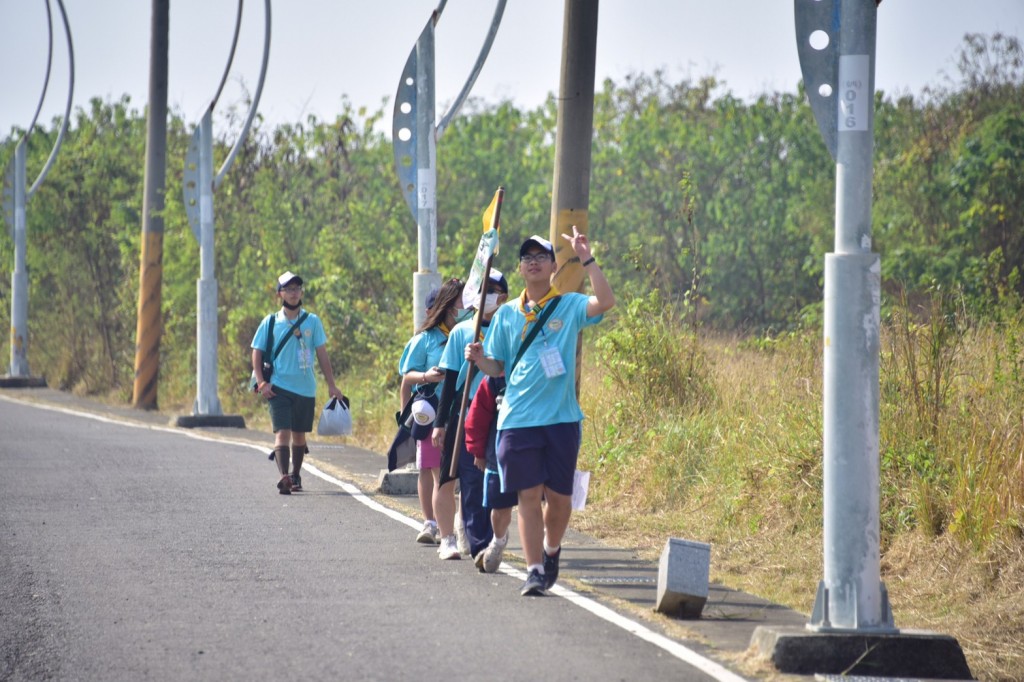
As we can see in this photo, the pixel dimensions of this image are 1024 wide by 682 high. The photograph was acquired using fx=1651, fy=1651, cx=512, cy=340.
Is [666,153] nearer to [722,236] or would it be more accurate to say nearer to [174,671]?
[722,236]

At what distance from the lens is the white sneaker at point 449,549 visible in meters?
10.4

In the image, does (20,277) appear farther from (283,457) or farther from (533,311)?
(533,311)

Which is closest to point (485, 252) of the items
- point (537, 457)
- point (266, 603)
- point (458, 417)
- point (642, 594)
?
point (458, 417)

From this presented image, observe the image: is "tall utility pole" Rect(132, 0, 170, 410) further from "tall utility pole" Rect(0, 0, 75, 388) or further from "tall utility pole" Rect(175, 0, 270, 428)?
"tall utility pole" Rect(0, 0, 75, 388)

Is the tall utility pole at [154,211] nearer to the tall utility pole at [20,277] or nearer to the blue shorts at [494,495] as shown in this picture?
the tall utility pole at [20,277]

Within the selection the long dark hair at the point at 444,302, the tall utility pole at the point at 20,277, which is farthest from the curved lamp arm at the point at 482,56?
the tall utility pole at the point at 20,277

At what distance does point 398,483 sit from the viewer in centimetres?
1448

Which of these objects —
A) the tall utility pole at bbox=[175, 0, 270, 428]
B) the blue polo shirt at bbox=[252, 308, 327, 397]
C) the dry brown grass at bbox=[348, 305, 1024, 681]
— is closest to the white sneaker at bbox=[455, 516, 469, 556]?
the dry brown grass at bbox=[348, 305, 1024, 681]

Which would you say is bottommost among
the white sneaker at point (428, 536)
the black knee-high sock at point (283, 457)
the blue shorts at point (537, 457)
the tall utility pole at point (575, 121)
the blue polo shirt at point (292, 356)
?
the white sneaker at point (428, 536)

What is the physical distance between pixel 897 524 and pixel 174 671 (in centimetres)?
507

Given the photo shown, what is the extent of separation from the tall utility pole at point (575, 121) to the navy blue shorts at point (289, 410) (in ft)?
8.31

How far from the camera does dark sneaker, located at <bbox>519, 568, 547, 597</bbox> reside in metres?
8.98

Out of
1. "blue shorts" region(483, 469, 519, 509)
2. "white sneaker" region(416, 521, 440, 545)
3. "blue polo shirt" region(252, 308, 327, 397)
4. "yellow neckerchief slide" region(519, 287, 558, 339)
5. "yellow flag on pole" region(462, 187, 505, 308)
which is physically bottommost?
"white sneaker" region(416, 521, 440, 545)

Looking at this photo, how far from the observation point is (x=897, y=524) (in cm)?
Answer: 1034
